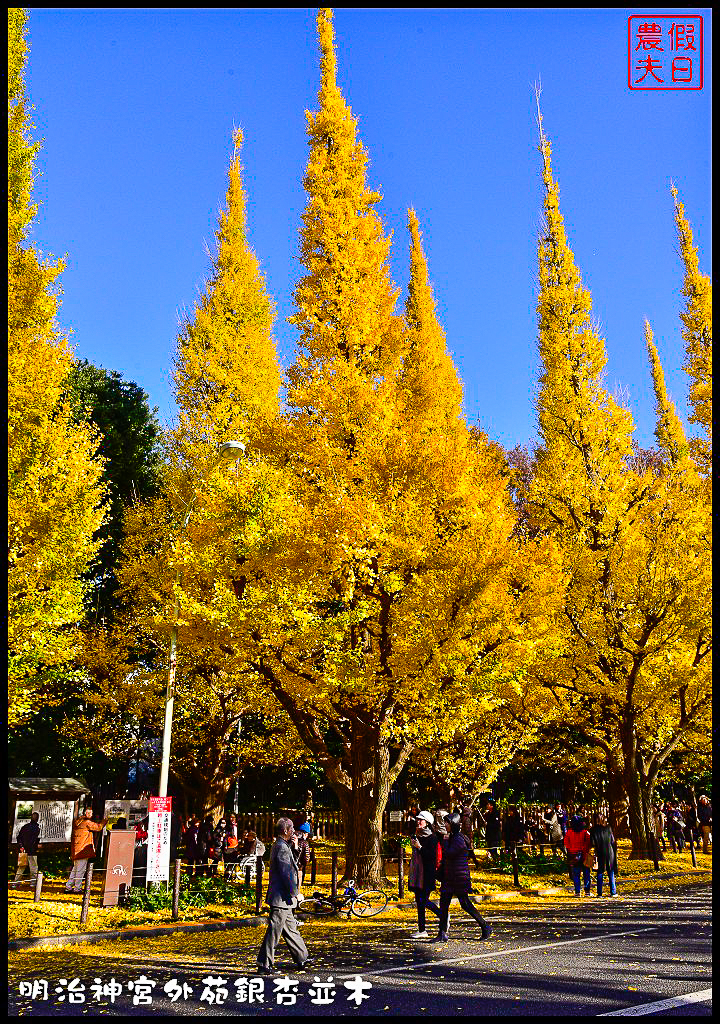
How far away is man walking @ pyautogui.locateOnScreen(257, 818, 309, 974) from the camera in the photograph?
788cm

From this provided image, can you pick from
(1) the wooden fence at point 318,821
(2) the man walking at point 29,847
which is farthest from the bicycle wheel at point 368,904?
(1) the wooden fence at point 318,821

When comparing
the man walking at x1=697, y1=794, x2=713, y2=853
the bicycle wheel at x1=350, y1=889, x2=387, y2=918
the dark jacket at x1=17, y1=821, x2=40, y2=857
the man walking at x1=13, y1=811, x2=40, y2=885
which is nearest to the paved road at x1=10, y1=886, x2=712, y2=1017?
the bicycle wheel at x1=350, y1=889, x2=387, y2=918

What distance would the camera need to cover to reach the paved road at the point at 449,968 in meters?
6.38

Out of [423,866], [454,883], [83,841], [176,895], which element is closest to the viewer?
[454,883]

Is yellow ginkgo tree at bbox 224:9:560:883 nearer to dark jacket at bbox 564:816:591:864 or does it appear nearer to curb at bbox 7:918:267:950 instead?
curb at bbox 7:918:267:950

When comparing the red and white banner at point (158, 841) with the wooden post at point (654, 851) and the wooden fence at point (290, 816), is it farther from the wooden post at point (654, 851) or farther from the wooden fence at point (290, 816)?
the wooden post at point (654, 851)

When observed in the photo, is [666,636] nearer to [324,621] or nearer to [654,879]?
[654,879]

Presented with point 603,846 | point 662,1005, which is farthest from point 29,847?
point 662,1005

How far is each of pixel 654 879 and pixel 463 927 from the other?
8.42m

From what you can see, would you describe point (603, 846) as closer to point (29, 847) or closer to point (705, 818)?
point (29, 847)

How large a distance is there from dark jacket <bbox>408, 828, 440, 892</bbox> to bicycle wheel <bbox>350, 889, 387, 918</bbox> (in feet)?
6.82

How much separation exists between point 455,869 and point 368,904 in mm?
3280

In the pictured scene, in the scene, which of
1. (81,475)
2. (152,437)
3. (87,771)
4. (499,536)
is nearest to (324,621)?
(499,536)

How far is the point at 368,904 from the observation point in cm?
1225
